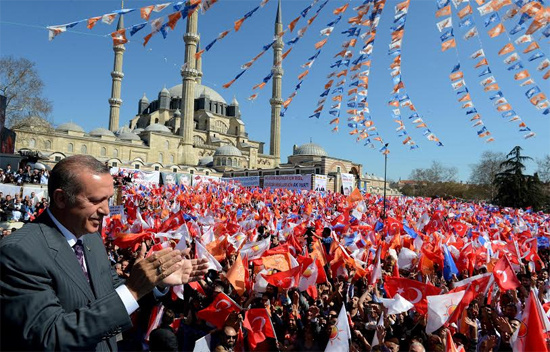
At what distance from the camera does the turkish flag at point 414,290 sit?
4.45 m

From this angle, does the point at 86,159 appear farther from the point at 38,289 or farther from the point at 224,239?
the point at 224,239

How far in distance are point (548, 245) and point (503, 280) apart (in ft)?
20.9

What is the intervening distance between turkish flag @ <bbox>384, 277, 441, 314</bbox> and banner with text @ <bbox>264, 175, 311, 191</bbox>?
28956 mm

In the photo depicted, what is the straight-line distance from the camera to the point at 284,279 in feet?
16.5

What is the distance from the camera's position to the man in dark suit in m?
1.39

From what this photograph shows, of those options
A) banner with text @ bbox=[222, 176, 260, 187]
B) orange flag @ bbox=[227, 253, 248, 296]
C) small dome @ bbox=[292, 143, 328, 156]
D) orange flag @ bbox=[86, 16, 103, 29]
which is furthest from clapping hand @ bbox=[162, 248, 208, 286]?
small dome @ bbox=[292, 143, 328, 156]

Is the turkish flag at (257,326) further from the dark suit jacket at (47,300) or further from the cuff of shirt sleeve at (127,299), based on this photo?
the cuff of shirt sleeve at (127,299)

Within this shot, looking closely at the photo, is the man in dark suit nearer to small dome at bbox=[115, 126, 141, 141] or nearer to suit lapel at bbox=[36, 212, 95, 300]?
suit lapel at bbox=[36, 212, 95, 300]

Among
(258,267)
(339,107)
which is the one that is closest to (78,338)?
(258,267)

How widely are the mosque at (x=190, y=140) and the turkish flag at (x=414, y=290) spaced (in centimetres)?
3930

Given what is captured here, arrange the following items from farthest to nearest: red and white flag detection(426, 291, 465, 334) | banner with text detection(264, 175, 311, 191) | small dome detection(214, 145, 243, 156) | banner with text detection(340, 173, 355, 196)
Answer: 1. small dome detection(214, 145, 243, 156)
2. banner with text detection(340, 173, 355, 196)
3. banner with text detection(264, 175, 311, 191)
4. red and white flag detection(426, 291, 465, 334)

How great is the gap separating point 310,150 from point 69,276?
7022cm

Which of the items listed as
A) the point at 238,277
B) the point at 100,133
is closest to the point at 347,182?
the point at 238,277

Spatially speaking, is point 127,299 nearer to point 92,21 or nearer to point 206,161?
point 92,21
